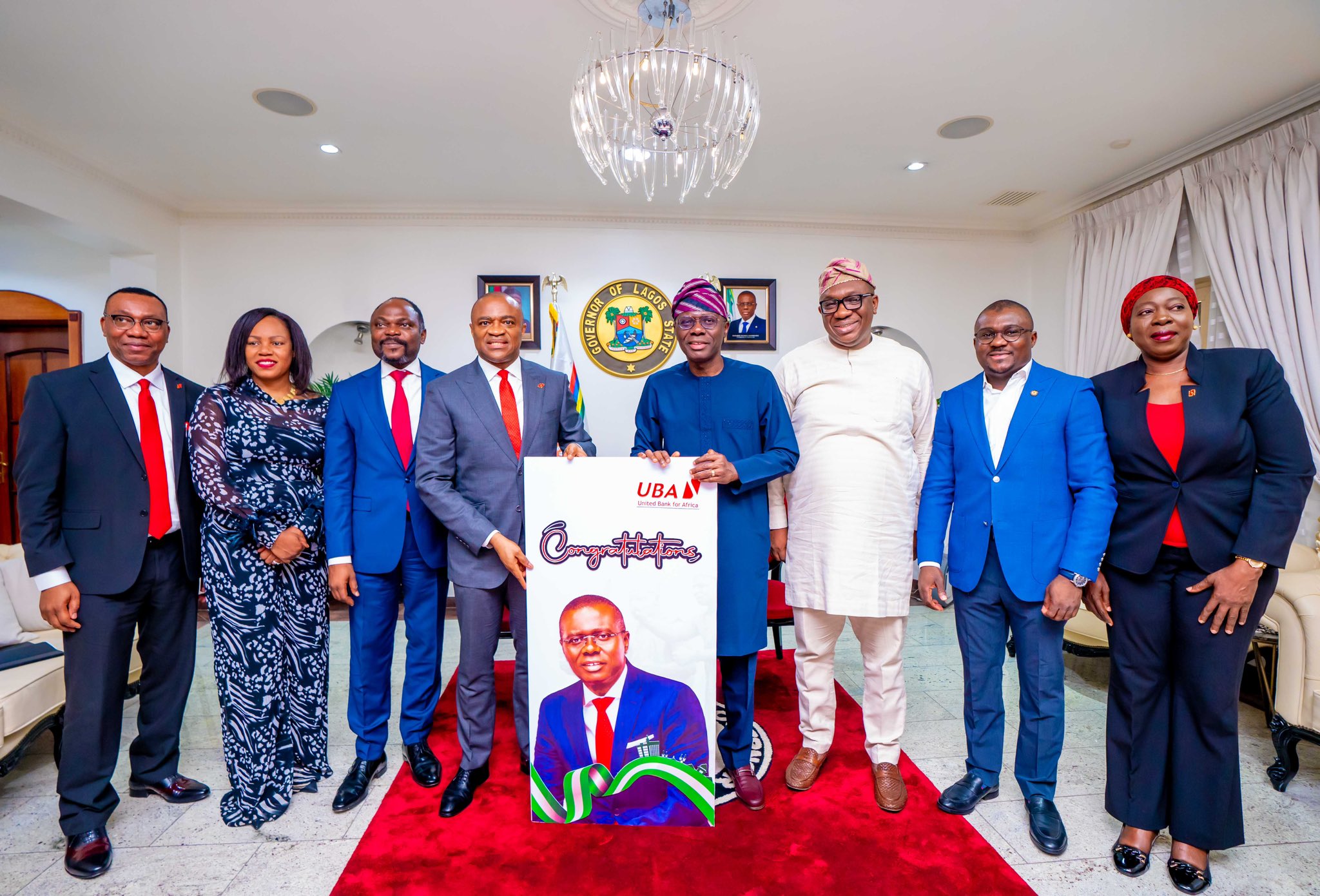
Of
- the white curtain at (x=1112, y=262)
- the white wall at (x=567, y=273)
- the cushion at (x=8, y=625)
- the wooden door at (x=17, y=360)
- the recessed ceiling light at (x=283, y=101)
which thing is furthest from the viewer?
the wooden door at (x=17, y=360)

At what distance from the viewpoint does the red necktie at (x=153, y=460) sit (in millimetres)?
2223

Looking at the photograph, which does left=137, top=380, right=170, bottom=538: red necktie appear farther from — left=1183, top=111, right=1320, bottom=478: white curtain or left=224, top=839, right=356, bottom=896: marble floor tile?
left=1183, top=111, right=1320, bottom=478: white curtain

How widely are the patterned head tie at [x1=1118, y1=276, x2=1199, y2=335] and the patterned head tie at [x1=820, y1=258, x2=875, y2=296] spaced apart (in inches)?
31.9

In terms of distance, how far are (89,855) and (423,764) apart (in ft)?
3.33

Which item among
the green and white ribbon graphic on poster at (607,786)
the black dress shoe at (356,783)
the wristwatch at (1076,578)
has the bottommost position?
the black dress shoe at (356,783)

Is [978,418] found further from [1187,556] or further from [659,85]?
[659,85]

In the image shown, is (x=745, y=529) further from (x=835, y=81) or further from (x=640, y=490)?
(x=835, y=81)

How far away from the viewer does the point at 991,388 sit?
2.32 meters

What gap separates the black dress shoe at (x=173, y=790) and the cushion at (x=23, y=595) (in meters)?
1.06

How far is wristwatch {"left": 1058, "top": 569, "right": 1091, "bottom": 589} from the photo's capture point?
2.07 m

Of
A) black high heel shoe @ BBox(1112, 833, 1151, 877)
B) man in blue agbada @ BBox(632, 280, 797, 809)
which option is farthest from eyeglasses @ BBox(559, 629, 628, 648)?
black high heel shoe @ BBox(1112, 833, 1151, 877)

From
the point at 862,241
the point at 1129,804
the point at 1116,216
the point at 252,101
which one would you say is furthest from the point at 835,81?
the point at 1129,804

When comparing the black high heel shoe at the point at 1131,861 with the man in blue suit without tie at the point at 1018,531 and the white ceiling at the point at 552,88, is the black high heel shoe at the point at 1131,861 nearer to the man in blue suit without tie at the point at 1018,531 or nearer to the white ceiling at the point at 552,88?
the man in blue suit without tie at the point at 1018,531

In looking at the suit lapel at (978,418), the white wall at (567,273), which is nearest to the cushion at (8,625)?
the white wall at (567,273)
